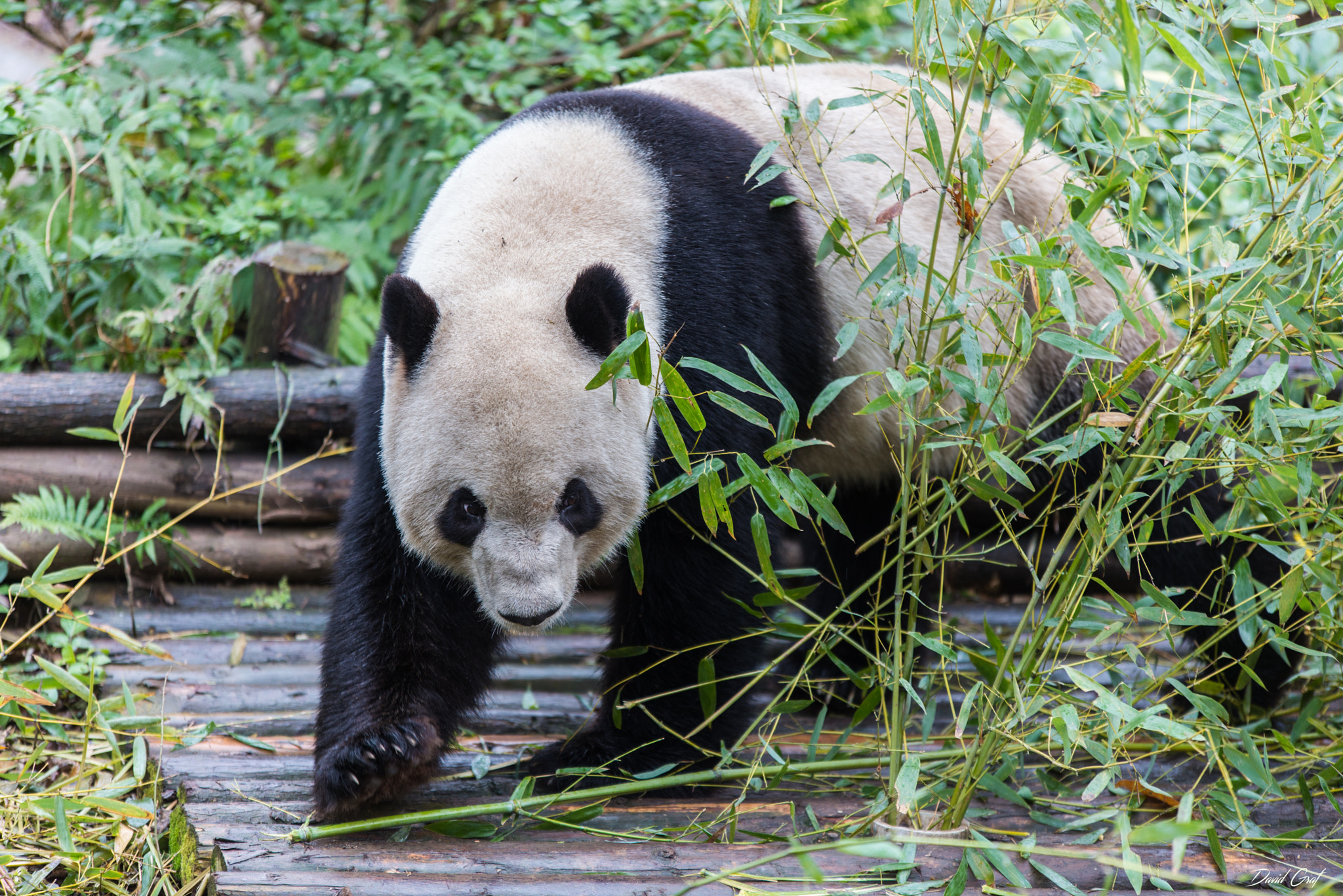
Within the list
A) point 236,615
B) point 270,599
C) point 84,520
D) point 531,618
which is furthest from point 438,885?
point 84,520

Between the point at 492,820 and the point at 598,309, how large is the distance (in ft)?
3.91

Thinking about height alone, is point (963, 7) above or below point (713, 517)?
above

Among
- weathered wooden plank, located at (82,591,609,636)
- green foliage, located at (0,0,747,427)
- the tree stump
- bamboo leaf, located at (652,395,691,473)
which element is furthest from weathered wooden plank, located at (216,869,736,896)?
the tree stump

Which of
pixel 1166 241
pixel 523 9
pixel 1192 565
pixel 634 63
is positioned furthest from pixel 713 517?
pixel 523 9

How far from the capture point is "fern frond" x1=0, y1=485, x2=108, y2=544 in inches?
151

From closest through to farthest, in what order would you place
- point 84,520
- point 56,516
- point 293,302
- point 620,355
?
1. point 620,355
2. point 56,516
3. point 84,520
4. point 293,302

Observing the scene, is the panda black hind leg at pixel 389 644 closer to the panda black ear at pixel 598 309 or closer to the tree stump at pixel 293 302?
the panda black ear at pixel 598 309

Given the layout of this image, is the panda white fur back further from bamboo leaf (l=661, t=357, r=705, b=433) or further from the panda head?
bamboo leaf (l=661, t=357, r=705, b=433)

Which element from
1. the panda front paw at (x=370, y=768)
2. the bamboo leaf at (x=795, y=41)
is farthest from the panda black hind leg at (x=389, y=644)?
the bamboo leaf at (x=795, y=41)

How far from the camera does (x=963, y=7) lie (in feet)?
7.55

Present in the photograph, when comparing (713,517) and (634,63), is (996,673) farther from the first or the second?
(634,63)

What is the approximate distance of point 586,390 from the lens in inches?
Result: 102

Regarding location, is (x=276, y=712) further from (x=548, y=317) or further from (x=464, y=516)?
(x=548, y=317)

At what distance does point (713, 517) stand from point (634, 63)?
3.29 meters
